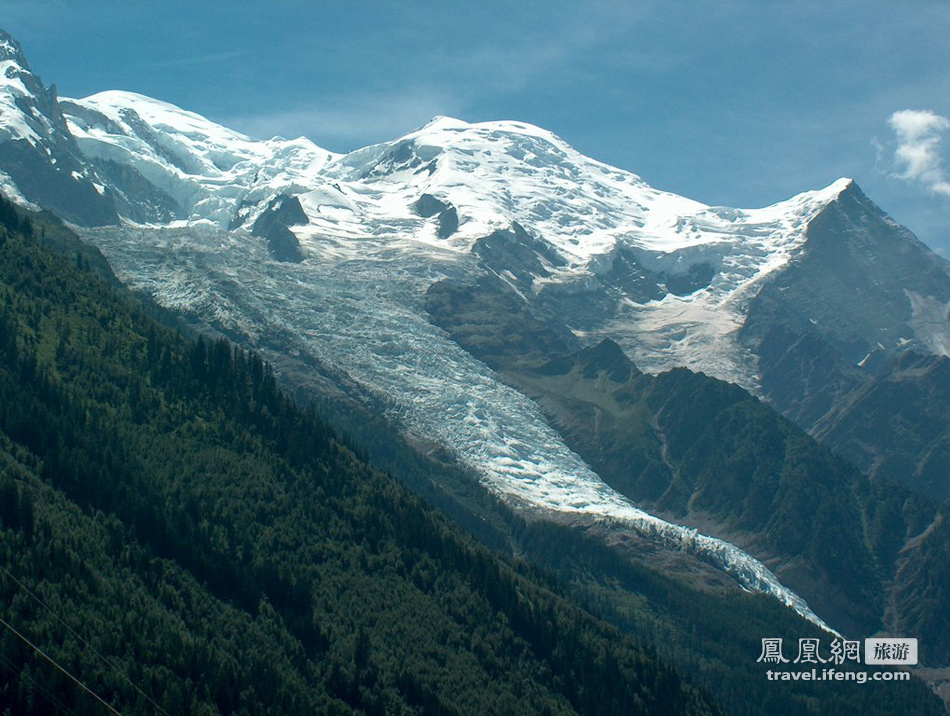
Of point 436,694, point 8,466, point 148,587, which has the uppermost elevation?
point 8,466

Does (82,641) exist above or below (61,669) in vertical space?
above

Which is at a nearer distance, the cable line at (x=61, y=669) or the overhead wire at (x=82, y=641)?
the cable line at (x=61, y=669)

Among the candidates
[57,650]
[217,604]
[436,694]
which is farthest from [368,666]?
[57,650]

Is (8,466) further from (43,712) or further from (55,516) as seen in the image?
(43,712)

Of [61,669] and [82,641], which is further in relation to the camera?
[82,641]

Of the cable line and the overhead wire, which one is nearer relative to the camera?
the cable line

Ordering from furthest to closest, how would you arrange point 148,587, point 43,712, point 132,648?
point 148,587 → point 132,648 → point 43,712

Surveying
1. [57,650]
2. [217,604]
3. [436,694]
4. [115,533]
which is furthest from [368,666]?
[57,650]

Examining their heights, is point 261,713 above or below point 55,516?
below

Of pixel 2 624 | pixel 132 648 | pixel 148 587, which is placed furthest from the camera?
pixel 148 587

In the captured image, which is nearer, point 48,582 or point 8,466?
point 48,582
